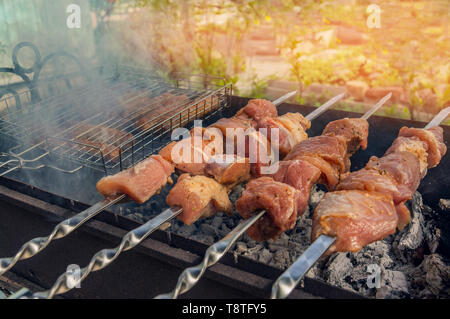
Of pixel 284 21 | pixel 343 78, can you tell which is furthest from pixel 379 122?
pixel 284 21

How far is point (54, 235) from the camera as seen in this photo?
191 cm

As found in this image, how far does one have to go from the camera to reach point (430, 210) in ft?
9.90

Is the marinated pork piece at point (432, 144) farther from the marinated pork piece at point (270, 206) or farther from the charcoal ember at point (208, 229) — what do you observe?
the charcoal ember at point (208, 229)

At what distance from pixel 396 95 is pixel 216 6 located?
422cm

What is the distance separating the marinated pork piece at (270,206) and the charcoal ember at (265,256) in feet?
0.90

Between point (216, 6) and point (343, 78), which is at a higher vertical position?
point (216, 6)

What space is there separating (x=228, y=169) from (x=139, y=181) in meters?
0.63

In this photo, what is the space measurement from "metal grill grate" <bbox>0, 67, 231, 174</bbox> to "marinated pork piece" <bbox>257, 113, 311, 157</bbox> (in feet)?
2.02

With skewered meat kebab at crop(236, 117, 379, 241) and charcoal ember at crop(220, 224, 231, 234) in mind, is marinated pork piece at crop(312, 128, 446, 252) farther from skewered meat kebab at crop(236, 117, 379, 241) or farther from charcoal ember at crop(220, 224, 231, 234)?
charcoal ember at crop(220, 224, 231, 234)

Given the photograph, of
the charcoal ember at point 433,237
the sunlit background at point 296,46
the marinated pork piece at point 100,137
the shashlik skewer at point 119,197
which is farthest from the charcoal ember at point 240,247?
the sunlit background at point 296,46

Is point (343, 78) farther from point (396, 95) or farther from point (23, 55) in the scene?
point (23, 55)

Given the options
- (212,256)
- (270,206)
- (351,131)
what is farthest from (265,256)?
(351,131)

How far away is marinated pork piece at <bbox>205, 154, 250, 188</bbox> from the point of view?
257 centimetres

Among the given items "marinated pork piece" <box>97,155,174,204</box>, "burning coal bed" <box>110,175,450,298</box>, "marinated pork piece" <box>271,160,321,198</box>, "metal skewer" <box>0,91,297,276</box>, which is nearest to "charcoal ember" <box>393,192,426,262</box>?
"burning coal bed" <box>110,175,450,298</box>
